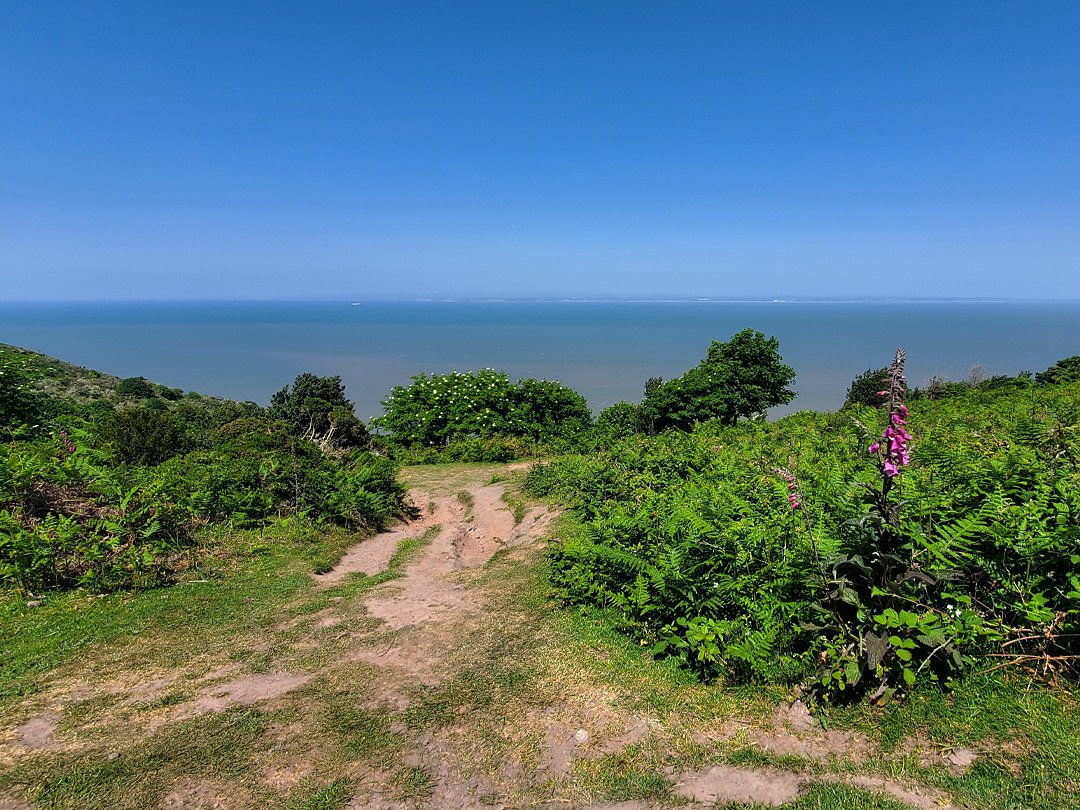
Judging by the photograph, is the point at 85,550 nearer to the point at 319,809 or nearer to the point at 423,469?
the point at 319,809

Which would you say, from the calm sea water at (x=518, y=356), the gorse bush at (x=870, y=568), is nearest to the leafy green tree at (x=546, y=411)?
the gorse bush at (x=870, y=568)

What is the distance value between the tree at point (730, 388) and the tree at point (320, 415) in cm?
1511

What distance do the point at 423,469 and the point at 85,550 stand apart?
12.3 m

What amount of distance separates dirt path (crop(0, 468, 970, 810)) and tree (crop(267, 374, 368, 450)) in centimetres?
1363

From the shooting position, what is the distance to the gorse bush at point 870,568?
376 cm

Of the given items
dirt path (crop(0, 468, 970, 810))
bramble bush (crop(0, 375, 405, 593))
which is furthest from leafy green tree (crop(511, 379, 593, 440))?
dirt path (crop(0, 468, 970, 810))

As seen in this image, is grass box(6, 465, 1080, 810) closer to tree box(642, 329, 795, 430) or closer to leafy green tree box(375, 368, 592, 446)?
leafy green tree box(375, 368, 592, 446)

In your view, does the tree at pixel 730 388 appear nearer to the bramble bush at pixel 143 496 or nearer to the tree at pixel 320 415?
the tree at pixel 320 415

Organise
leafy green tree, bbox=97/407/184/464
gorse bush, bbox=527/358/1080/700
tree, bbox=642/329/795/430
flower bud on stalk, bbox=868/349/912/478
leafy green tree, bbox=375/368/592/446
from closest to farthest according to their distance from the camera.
→ 1. flower bud on stalk, bbox=868/349/912/478
2. gorse bush, bbox=527/358/1080/700
3. leafy green tree, bbox=97/407/184/464
4. leafy green tree, bbox=375/368/592/446
5. tree, bbox=642/329/795/430

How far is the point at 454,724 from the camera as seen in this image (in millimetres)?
4293

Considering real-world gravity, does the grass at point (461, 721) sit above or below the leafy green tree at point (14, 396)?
below

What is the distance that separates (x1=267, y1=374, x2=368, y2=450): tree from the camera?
23.1 meters

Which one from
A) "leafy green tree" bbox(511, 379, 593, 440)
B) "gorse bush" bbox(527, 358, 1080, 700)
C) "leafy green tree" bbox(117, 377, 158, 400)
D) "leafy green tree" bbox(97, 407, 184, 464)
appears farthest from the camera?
"leafy green tree" bbox(117, 377, 158, 400)

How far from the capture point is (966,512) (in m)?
4.48
